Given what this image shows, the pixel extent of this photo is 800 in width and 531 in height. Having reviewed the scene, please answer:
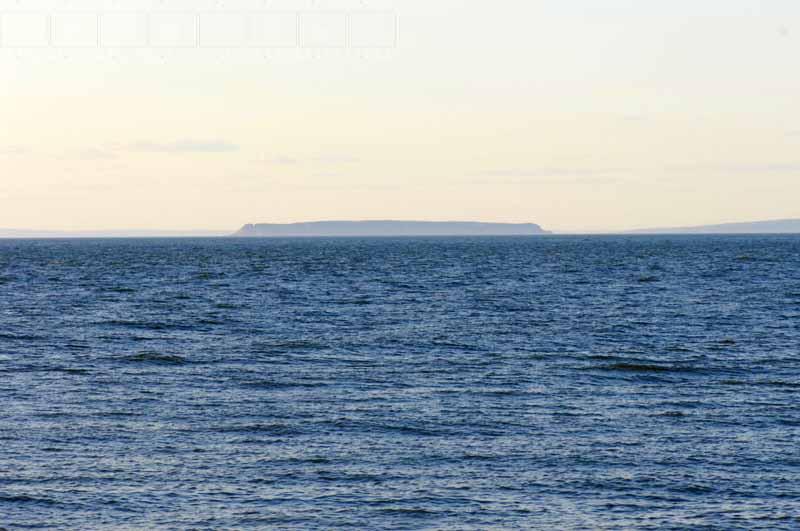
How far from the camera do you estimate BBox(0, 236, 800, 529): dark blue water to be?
19.3 meters

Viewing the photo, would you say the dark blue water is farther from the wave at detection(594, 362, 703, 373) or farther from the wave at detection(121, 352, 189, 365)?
the wave at detection(121, 352, 189, 365)

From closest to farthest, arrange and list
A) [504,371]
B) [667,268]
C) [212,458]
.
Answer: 1. [212,458]
2. [504,371]
3. [667,268]

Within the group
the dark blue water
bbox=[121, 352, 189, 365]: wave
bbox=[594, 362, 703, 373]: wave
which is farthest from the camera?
bbox=[121, 352, 189, 365]: wave

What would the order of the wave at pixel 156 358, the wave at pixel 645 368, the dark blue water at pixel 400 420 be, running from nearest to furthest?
the dark blue water at pixel 400 420 → the wave at pixel 645 368 → the wave at pixel 156 358

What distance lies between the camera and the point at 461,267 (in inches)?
4983

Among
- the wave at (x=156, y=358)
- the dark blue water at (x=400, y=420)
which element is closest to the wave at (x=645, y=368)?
the dark blue water at (x=400, y=420)

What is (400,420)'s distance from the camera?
26578 mm

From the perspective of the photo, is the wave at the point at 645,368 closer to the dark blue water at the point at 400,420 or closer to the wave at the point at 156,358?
the dark blue water at the point at 400,420

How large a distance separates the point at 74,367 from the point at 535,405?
16071 millimetres

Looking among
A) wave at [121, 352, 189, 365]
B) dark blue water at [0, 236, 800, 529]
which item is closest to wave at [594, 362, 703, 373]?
dark blue water at [0, 236, 800, 529]

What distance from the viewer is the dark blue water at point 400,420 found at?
758 inches

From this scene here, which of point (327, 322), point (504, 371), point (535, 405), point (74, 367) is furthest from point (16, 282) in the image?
point (535, 405)

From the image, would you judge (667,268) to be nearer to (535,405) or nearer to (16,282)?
(16,282)

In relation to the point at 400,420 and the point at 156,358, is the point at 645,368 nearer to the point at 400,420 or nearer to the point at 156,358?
the point at 400,420
